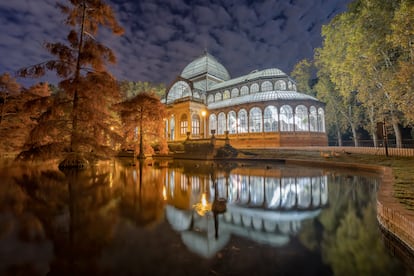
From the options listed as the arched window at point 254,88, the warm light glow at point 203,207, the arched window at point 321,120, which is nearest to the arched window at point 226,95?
the arched window at point 254,88

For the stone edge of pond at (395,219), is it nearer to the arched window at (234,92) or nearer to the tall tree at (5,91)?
the tall tree at (5,91)

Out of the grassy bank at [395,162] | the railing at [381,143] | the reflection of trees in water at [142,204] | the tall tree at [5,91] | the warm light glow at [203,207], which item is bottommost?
the warm light glow at [203,207]

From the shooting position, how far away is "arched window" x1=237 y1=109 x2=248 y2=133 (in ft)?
104

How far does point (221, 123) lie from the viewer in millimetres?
34188

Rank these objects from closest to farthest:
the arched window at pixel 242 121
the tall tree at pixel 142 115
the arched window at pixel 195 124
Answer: the tall tree at pixel 142 115 < the arched window at pixel 242 121 < the arched window at pixel 195 124

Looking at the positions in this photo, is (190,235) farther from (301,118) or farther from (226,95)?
(226,95)

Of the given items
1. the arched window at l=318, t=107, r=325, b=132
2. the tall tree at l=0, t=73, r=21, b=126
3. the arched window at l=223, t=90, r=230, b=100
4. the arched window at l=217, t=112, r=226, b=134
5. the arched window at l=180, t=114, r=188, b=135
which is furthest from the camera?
the arched window at l=223, t=90, r=230, b=100

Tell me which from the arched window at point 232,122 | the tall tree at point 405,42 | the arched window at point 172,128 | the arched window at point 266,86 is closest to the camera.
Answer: the tall tree at point 405,42

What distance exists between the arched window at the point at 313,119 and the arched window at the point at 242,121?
31.7ft

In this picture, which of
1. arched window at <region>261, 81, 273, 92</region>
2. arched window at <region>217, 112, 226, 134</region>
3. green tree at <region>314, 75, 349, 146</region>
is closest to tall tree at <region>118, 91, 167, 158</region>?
arched window at <region>217, 112, 226, 134</region>

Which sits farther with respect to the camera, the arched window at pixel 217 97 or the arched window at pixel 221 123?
the arched window at pixel 217 97

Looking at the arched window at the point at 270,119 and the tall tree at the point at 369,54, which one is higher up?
the tall tree at the point at 369,54

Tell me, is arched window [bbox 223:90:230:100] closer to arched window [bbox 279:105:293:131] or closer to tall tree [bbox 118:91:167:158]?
arched window [bbox 279:105:293:131]

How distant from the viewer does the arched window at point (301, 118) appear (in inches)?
1128
